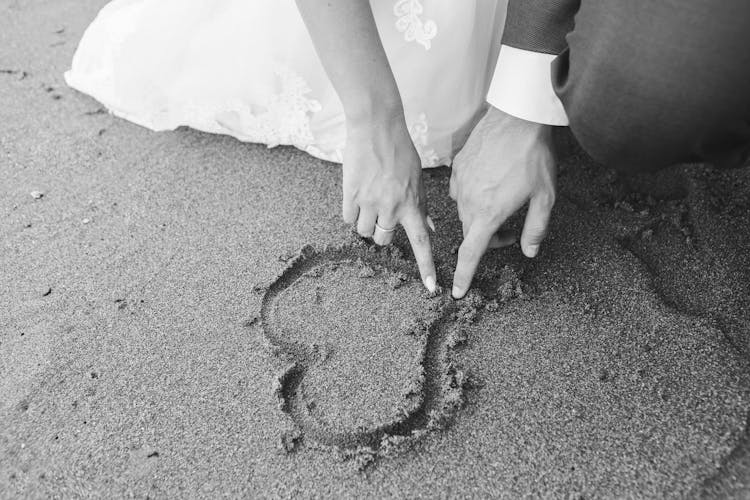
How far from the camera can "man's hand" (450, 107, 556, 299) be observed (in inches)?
47.6

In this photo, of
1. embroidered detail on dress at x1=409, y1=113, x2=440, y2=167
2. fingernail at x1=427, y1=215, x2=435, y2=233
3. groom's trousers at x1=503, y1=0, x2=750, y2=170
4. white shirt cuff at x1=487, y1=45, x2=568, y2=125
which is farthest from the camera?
embroidered detail on dress at x1=409, y1=113, x2=440, y2=167

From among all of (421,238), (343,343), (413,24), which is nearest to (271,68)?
(413,24)

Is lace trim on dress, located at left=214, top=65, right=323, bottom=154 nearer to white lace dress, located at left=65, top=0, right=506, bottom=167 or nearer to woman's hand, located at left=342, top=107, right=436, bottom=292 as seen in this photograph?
white lace dress, located at left=65, top=0, right=506, bottom=167

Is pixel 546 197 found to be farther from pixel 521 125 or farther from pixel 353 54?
pixel 353 54

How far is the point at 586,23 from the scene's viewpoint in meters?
1.07

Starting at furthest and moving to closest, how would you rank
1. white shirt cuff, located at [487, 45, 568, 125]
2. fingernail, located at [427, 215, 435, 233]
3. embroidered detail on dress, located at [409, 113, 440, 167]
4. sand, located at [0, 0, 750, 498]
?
embroidered detail on dress, located at [409, 113, 440, 167] → fingernail, located at [427, 215, 435, 233] → white shirt cuff, located at [487, 45, 568, 125] → sand, located at [0, 0, 750, 498]

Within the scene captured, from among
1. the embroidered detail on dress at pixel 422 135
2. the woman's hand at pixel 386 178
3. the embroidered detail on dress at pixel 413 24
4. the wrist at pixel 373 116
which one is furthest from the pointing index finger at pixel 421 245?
the embroidered detail on dress at pixel 413 24

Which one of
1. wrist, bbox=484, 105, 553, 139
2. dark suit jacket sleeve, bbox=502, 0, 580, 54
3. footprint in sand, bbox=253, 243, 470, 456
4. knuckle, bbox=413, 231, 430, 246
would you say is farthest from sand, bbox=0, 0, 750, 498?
dark suit jacket sleeve, bbox=502, 0, 580, 54

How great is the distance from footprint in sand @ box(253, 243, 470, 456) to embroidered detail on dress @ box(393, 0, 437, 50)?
49 cm

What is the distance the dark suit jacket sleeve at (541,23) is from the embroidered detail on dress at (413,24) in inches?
10.6

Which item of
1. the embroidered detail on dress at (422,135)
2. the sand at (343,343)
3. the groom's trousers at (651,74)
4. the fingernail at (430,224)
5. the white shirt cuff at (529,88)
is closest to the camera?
the groom's trousers at (651,74)

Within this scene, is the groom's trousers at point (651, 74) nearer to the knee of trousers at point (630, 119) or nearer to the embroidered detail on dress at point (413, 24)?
the knee of trousers at point (630, 119)

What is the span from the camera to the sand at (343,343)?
1.07 meters

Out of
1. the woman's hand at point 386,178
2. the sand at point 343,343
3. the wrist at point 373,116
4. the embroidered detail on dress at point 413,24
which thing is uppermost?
the embroidered detail on dress at point 413,24
